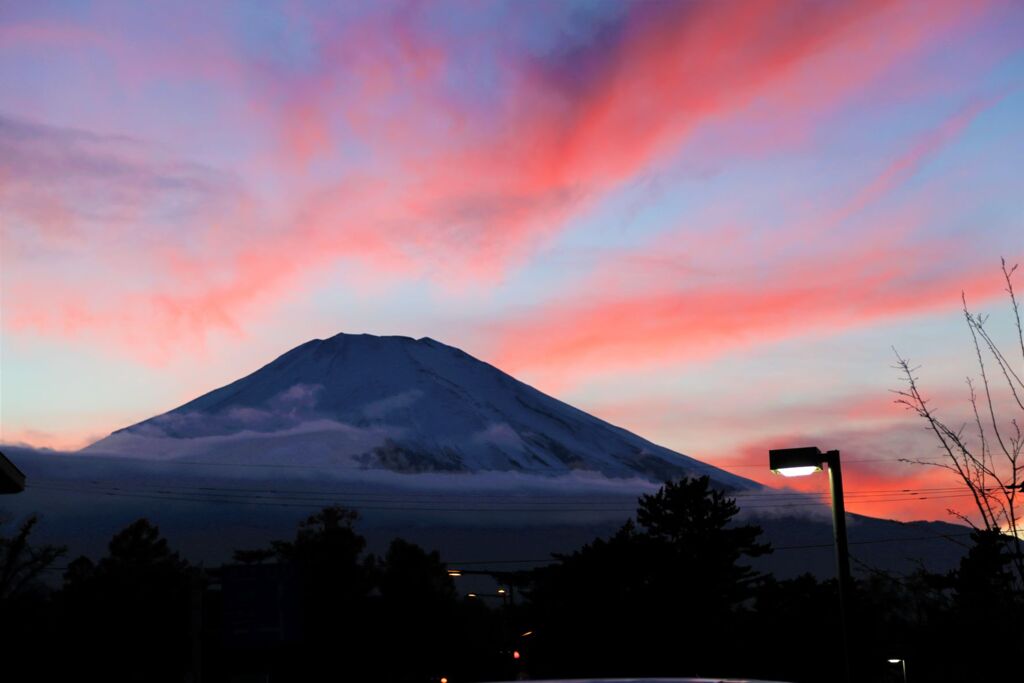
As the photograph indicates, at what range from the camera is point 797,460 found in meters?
15.3

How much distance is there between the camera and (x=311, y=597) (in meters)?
108

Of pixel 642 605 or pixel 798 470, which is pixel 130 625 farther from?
pixel 798 470

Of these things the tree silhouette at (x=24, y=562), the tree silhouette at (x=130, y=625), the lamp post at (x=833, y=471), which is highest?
the lamp post at (x=833, y=471)

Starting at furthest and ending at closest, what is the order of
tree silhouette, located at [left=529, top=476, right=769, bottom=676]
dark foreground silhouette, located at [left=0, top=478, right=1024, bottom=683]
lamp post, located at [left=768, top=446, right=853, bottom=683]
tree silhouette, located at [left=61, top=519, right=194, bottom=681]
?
tree silhouette, located at [left=61, top=519, right=194, bottom=681] → tree silhouette, located at [left=529, top=476, right=769, bottom=676] → dark foreground silhouette, located at [left=0, top=478, right=1024, bottom=683] → lamp post, located at [left=768, top=446, right=853, bottom=683]

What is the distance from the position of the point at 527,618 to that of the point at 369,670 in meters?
16.1

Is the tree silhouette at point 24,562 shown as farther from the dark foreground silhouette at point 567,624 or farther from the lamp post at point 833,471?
the lamp post at point 833,471

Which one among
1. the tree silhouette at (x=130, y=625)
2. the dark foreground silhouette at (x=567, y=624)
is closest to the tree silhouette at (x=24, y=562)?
the dark foreground silhouette at (x=567, y=624)

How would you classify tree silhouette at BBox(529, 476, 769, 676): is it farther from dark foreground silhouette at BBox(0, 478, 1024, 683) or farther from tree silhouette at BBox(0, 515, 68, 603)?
tree silhouette at BBox(0, 515, 68, 603)

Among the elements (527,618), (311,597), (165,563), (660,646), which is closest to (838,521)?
(660,646)

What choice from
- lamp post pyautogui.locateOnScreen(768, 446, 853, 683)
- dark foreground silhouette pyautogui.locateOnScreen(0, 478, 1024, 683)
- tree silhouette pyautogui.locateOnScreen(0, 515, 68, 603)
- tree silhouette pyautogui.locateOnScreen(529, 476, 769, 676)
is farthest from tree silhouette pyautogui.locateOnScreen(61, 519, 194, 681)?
lamp post pyautogui.locateOnScreen(768, 446, 853, 683)

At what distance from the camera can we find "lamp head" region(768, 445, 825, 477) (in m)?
15.3

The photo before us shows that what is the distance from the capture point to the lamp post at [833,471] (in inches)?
597

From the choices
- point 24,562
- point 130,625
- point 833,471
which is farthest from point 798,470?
point 130,625

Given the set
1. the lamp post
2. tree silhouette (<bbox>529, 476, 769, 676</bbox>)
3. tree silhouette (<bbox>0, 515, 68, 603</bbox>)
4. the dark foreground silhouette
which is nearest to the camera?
the lamp post
